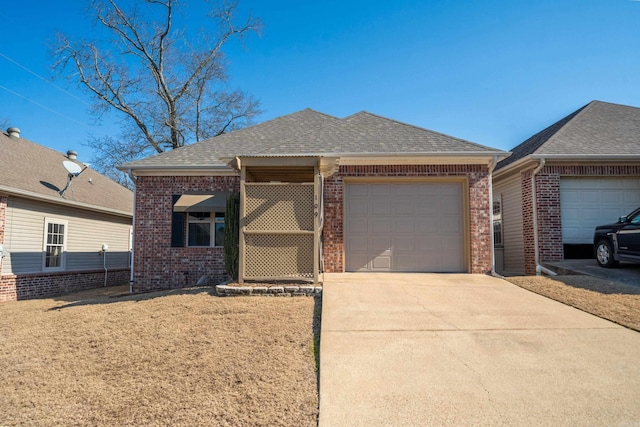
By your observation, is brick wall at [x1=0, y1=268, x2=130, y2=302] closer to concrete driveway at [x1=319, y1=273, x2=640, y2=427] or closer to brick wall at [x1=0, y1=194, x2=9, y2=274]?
brick wall at [x1=0, y1=194, x2=9, y2=274]

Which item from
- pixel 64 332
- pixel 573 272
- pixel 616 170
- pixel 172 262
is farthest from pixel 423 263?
pixel 64 332

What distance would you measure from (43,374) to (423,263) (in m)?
7.71

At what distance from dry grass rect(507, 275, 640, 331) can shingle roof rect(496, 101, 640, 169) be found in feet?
11.2

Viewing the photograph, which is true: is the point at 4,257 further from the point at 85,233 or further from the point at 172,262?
the point at 172,262

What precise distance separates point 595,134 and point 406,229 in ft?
20.9

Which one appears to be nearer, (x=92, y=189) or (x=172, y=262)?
(x=172, y=262)

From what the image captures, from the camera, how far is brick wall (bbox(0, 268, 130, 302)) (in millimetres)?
11219

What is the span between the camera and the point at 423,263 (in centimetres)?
973

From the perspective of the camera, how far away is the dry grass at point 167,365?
12.1 feet

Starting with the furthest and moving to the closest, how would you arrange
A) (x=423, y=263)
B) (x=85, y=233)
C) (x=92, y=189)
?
(x=92, y=189) < (x=85, y=233) < (x=423, y=263)

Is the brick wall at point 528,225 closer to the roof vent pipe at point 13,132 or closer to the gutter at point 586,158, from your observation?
the gutter at point 586,158

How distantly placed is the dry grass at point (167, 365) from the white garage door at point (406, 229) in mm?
3156

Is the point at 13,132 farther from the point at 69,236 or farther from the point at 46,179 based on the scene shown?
the point at 69,236

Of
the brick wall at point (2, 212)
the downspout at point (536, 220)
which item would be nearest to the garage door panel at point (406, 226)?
the downspout at point (536, 220)
